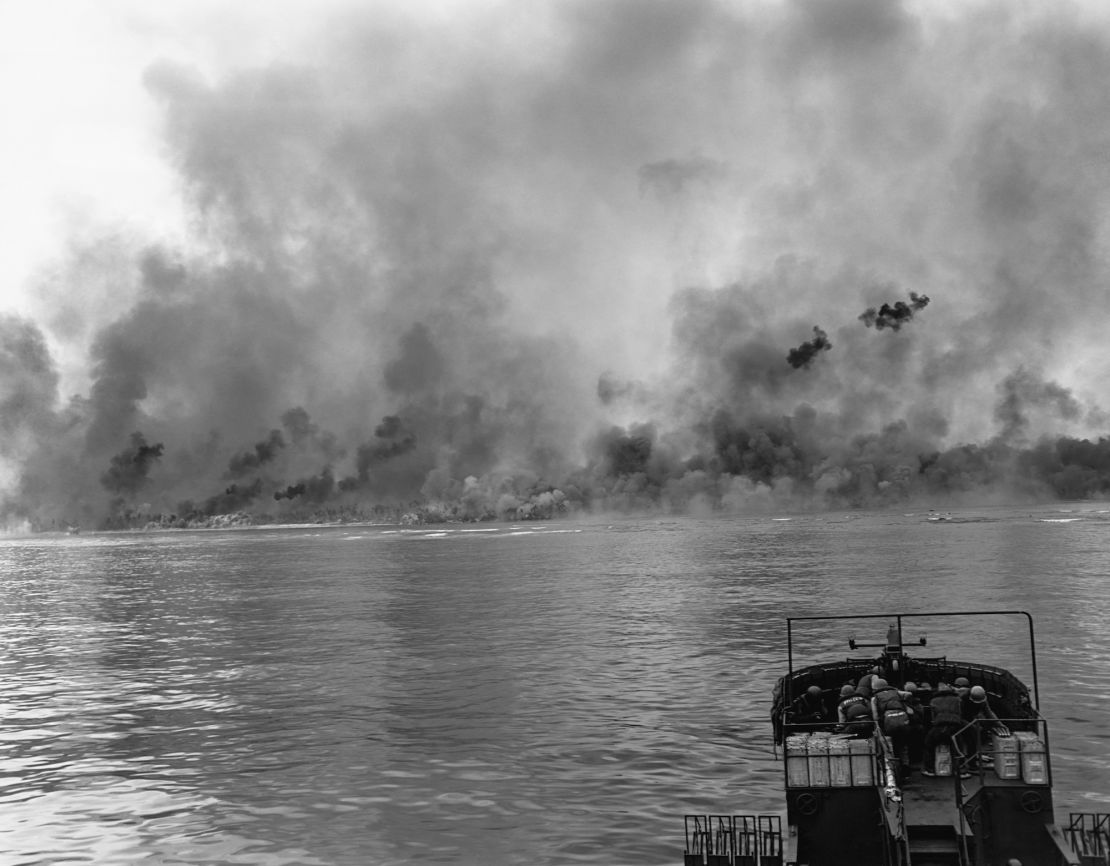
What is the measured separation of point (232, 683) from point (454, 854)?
32479 millimetres

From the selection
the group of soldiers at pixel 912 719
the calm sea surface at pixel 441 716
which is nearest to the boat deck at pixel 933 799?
the group of soldiers at pixel 912 719

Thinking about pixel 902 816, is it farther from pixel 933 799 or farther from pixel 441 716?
pixel 441 716

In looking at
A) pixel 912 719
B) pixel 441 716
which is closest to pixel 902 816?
pixel 912 719

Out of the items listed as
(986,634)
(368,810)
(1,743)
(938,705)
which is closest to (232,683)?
(1,743)

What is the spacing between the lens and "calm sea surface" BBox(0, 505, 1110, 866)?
29453 mm

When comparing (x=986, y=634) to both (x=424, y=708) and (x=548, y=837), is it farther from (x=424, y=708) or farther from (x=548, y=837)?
(x=548, y=837)

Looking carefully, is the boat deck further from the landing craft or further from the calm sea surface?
the calm sea surface

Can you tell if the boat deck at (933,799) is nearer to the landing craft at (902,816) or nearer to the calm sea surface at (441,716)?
the landing craft at (902,816)

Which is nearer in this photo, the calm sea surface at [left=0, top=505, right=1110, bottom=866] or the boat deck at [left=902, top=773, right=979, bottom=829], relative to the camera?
the boat deck at [left=902, top=773, right=979, bottom=829]

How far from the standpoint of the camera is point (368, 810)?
3133cm

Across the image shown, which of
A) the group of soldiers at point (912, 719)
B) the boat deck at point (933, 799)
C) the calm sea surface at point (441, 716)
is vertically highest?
the group of soldiers at point (912, 719)

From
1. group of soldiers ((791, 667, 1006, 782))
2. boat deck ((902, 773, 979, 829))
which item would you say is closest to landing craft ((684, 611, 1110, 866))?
boat deck ((902, 773, 979, 829))

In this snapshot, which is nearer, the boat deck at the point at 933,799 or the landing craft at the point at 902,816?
the landing craft at the point at 902,816

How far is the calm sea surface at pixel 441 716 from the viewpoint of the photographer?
29.5 m
